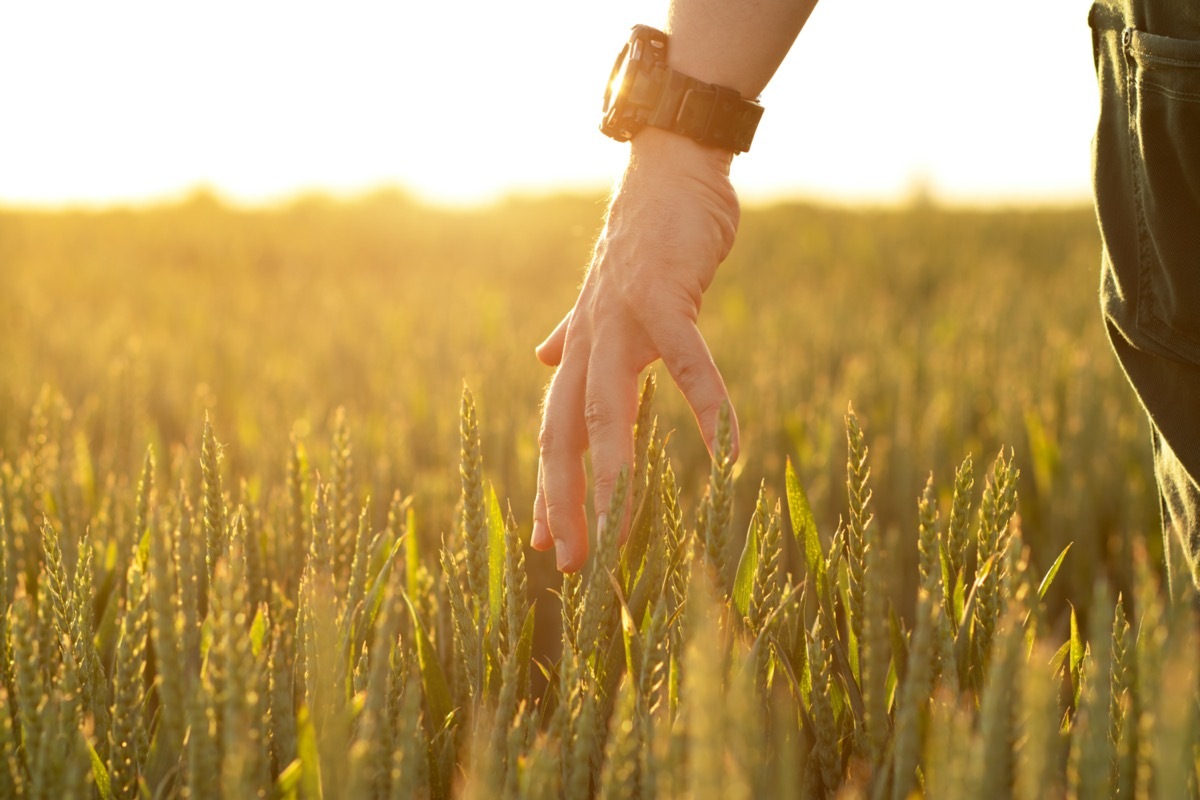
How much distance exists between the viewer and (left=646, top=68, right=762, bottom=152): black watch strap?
3.89ft

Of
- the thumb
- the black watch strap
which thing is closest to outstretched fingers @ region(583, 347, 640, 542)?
the thumb

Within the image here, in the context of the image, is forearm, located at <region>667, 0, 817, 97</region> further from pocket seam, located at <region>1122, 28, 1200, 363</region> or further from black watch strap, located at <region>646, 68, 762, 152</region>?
pocket seam, located at <region>1122, 28, 1200, 363</region>

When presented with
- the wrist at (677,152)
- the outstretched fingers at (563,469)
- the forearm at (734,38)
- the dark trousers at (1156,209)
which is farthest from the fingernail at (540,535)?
the dark trousers at (1156,209)

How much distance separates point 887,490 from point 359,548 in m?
1.72

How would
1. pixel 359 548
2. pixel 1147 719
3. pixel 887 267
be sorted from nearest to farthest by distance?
1. pixel 1147 719
2. pixel 359 548
3. pixel 887 267

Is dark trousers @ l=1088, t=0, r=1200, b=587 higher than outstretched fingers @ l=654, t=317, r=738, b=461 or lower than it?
higher

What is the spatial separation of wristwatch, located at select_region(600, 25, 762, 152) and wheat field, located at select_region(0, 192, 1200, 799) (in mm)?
322

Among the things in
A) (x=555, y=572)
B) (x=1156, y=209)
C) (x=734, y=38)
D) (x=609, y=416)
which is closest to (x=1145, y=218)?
(x=1156, y=209)

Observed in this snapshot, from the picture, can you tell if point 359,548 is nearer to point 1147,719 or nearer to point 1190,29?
point 1147,719

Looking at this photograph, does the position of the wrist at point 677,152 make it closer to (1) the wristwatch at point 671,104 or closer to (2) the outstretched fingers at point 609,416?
(1) the wristwatch at point 671,104

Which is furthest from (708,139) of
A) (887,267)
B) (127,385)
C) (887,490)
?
(887,267)

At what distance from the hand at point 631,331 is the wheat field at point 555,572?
48 mm

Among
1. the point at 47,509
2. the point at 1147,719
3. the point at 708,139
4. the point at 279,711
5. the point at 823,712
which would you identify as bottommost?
the point at 47,509

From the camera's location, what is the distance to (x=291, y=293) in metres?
5.94
